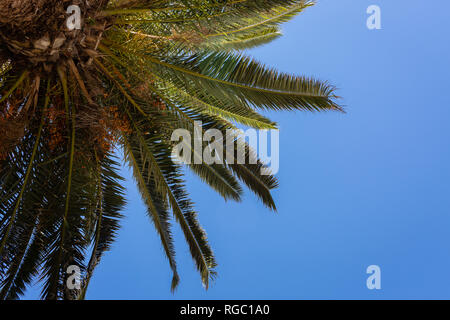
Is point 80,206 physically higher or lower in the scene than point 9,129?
lower

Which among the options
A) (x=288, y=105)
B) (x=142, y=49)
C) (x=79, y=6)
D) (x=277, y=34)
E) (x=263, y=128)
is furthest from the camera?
(x=277, y=34)

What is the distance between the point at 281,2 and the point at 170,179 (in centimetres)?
313

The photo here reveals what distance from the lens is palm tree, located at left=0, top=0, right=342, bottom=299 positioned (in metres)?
5.78

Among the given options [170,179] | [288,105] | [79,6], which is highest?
[79,6]

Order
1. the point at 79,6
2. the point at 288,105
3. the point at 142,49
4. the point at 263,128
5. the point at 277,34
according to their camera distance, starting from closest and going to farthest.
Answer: the point at 79,6 < the point at 288,105 < the point at 142,49 < the point at 263,128 < the point at 277,34

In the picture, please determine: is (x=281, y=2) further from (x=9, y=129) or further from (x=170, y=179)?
(x=9, y=129)

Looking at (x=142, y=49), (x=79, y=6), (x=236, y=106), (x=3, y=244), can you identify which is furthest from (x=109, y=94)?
(x=3, y=244)

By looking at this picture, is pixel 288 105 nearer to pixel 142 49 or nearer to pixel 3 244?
pixel 142 49

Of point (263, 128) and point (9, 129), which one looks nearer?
point (9, 129)

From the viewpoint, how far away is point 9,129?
223 inches

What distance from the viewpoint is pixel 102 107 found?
6.34m

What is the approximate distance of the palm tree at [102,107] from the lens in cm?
578

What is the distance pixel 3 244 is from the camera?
5.77 meters

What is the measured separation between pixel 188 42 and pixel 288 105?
188cm
